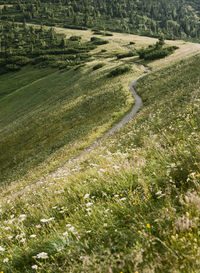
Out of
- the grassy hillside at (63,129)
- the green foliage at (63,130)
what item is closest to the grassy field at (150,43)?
the grassy hillside at (63,129)

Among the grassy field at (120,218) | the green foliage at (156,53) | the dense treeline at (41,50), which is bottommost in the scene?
the grassy field at (120,218)

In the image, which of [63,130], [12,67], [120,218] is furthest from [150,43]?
[120,218]

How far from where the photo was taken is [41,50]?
400ft

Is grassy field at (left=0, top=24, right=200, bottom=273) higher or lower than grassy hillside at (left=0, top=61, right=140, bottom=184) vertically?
higher

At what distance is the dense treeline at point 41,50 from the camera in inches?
3935

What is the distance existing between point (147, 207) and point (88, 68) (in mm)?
68933

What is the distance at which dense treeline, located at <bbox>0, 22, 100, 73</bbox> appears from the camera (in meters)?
99.9

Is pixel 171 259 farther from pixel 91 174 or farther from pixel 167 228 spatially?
pixel 91 174

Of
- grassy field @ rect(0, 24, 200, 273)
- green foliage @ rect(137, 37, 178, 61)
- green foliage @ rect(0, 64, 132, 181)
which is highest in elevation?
green foliage @ rect(137, 37, 178, 61)

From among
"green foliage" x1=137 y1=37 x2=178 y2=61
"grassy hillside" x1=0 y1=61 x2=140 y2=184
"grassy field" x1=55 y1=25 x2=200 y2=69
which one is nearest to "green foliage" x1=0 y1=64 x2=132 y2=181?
"grassy hillside" x1=0 y1=61 x2=140 y2=184

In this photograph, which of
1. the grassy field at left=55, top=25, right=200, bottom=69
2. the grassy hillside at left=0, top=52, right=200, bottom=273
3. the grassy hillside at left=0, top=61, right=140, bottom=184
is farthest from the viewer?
the grassy field at left=55, top=25, right=200, bottom=69

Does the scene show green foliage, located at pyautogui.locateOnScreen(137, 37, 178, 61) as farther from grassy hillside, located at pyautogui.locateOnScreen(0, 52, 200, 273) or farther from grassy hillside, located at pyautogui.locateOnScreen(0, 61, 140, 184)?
grassy hillside, located at pyautogui.locateOnScreen(0, 52, 200, 273)

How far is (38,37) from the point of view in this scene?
149 m

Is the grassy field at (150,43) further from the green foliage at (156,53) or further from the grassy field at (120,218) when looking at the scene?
the grassy field at (120,218)
